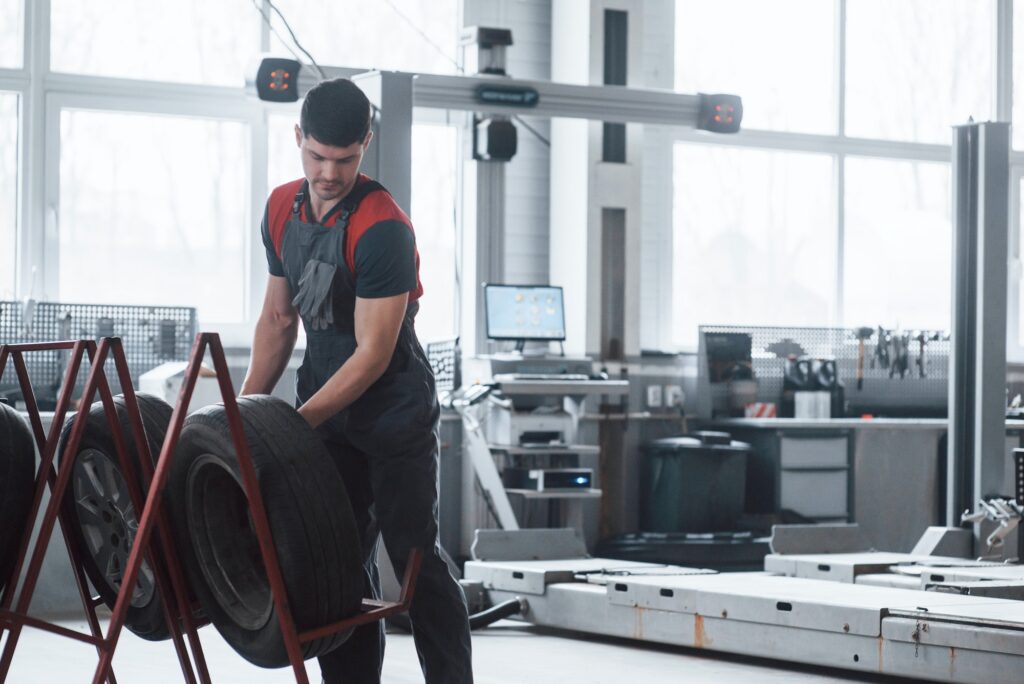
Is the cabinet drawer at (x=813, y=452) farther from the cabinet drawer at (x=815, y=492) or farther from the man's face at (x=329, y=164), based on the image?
the man's face at (x=329, y=164)

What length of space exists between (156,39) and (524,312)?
7.16 ft

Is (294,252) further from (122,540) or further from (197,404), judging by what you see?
(197,404)

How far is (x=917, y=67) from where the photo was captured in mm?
8961

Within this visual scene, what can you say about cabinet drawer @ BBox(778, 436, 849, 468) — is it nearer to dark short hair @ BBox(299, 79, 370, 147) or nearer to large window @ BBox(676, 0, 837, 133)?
large window @ BBox(676, 0, 837, 133)

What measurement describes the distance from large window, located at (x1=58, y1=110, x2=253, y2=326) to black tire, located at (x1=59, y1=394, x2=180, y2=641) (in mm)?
4145

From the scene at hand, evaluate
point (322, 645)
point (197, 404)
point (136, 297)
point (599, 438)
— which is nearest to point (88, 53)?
point (136, 297)

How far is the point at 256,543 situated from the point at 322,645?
243 mm

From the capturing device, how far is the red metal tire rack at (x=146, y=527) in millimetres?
2471

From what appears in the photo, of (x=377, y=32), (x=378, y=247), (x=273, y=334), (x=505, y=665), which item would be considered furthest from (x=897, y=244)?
(x=378, y=247)

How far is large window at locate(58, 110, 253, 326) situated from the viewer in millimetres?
6938

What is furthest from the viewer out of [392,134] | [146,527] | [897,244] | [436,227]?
[897,244]

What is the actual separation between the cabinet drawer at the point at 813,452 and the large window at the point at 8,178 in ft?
12.5

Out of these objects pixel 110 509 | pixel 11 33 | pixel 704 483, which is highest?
pixel 11 33

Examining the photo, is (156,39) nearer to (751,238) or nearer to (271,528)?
(751,238)
